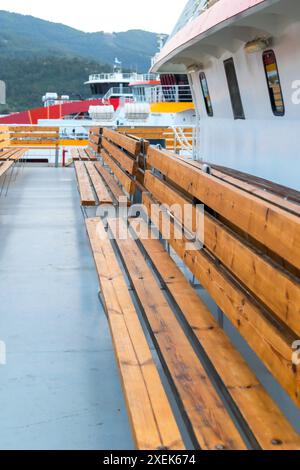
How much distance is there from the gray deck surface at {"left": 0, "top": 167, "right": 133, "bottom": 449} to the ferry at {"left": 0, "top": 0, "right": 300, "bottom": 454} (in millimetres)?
10

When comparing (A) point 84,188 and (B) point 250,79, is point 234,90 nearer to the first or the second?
(B) point 250,79

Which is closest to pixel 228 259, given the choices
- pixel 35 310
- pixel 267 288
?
pixel 267 288

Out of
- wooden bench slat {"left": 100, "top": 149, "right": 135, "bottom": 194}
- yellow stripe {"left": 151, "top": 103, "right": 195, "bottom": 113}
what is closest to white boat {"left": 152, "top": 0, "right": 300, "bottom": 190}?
wooden bench slat {"left": 100, "top": 149, "right": 135, "bottom": 194}

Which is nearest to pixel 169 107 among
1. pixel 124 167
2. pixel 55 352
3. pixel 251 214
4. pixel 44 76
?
pixel 124 167

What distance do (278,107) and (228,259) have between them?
3.81 metres

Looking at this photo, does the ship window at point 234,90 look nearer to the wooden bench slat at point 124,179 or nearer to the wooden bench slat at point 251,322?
the wooden bench slat at point 124,179

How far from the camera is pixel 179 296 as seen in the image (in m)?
3.37

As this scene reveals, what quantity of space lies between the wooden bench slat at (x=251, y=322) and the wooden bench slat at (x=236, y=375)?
9 cm

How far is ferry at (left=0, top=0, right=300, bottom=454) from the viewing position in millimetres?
2215

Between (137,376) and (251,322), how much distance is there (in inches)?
18.2

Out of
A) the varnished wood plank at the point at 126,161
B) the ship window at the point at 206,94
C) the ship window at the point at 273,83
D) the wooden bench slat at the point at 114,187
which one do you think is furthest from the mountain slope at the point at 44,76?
the ship window at the point at 273,83

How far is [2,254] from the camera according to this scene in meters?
5.86
